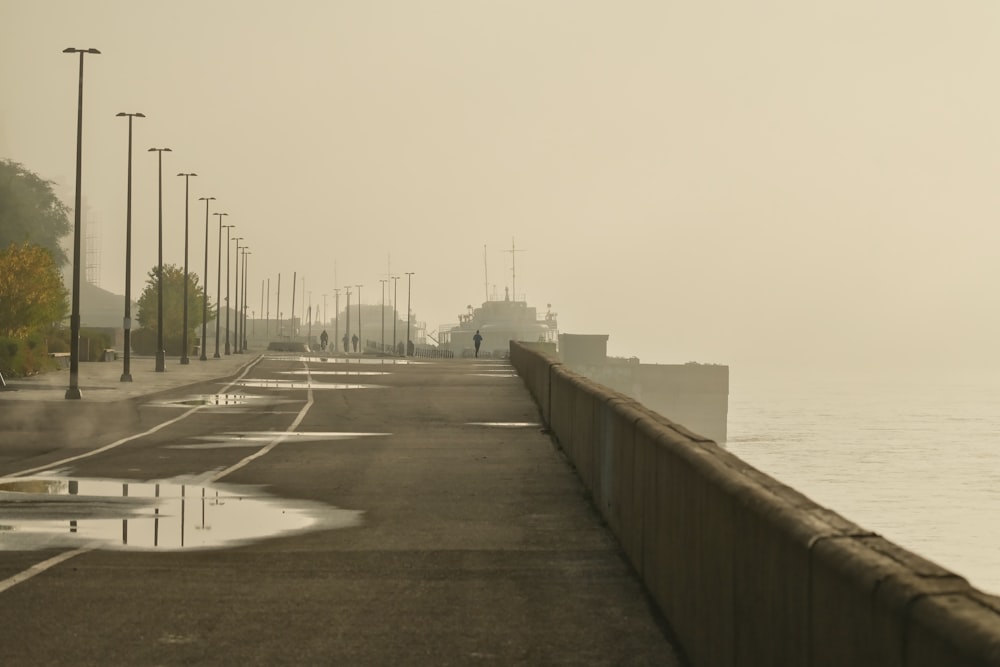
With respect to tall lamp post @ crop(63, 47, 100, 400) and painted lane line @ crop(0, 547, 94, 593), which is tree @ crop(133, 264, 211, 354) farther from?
painted lane line @ crop(0, 547, 94, 593)

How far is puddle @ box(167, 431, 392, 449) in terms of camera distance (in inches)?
1111

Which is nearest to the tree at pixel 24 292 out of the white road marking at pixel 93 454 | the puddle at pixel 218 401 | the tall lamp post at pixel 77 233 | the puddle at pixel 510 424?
the white road marking at pixel 93 454

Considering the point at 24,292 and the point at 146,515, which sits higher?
the point at 24,292

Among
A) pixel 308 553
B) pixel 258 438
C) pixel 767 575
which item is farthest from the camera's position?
pixel 258 438

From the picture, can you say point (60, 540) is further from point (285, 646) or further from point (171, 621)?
point (285, 646)

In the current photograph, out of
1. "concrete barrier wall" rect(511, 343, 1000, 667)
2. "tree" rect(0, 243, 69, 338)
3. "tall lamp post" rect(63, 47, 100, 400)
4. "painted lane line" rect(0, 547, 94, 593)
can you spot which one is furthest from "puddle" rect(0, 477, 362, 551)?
"tree" rect(0, 243, 69, 338)

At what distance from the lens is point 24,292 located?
64812 millimetres

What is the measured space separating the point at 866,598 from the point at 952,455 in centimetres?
19809

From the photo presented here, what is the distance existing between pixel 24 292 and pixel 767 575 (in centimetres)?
6056

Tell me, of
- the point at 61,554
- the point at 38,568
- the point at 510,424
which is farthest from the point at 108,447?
the point at 38,568

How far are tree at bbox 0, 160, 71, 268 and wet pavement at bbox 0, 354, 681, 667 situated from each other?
92.7m

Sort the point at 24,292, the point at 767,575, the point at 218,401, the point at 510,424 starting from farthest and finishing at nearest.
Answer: the point at 24,292
the point at 218,401
the point at 510,424
the point at 767,575

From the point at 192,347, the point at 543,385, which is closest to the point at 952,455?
the point at 192,347

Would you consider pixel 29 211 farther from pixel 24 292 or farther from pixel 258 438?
pixel 258 438
